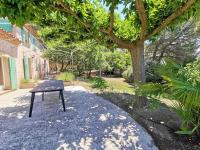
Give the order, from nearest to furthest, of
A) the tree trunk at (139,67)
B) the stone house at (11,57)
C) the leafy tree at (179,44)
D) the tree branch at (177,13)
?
the tree branch at (177,13)
the tree trunk at (139,67)
the stone house at (11,57)
the leafy tree at (179,44)

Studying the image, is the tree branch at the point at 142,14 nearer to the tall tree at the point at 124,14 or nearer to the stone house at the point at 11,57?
the tall tree at the point at 124,14

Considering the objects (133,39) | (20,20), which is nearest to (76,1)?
(20,20)

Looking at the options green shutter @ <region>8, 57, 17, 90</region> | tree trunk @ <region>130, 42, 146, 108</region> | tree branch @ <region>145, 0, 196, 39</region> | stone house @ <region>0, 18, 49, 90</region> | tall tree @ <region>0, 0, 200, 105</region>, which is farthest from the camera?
green shutter @ <region>8, 57, 17, 90</region>

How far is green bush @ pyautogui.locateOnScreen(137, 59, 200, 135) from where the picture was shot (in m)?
4.29

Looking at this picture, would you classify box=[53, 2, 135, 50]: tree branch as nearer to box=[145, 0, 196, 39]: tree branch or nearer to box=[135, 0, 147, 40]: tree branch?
box=[135, 0, 147, 40]: tree branch

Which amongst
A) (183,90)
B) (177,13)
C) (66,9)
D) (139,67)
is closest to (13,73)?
(139,67)

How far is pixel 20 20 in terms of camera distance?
4852 millimetres

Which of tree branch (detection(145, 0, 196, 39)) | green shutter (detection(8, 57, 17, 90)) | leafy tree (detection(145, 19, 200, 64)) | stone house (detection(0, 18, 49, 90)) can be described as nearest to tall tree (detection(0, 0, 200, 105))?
tree branch (detection(145, 0, 196, 39))

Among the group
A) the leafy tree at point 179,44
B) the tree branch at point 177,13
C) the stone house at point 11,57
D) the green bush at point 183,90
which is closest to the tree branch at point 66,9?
the tree branch at point 177,13

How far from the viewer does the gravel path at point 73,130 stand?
15.5 ft

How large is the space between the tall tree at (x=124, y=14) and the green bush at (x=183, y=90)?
1.57 m

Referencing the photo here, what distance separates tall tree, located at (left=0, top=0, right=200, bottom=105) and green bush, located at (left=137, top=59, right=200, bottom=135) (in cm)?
157

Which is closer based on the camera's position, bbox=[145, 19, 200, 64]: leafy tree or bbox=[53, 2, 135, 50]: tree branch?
bbox=[53, 2, 135, 50]: tree branch

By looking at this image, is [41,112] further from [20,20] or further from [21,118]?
[20,20]
